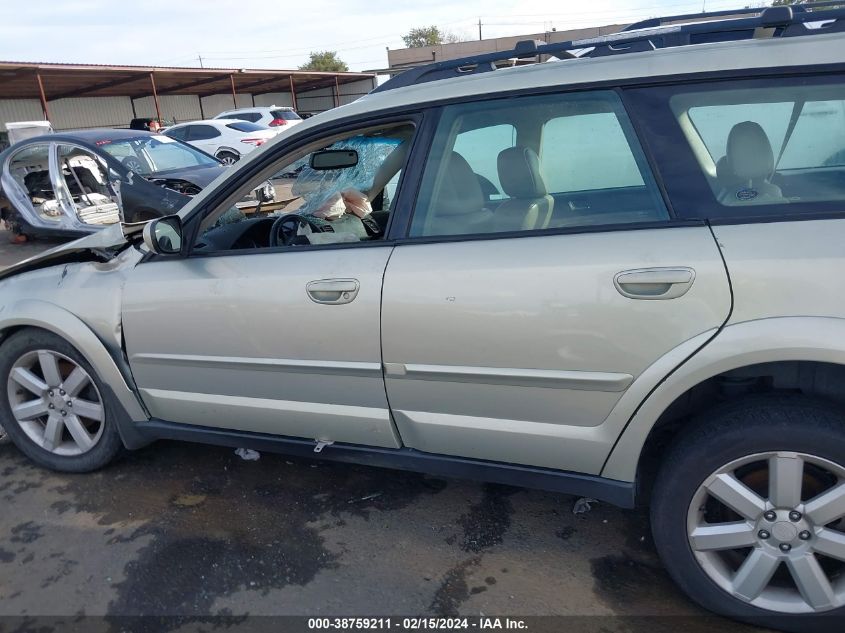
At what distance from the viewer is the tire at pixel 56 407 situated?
310 centimetres

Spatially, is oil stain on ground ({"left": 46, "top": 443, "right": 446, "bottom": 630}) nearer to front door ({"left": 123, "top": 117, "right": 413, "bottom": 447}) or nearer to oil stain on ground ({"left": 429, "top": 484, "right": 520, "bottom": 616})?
oil stain on ground ({"left": 429, "top": 484, "right": 520, "bottom": 616})

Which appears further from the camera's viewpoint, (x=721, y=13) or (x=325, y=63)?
(x=325, y=63)

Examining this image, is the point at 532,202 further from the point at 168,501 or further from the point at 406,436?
the point at 168,501

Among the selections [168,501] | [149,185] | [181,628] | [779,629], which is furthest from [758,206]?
[149,185]

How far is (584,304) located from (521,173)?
72 centimetres

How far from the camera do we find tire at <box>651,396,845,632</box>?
1932 mm

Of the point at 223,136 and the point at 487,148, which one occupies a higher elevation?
the point at 487,148

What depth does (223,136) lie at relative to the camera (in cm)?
1802

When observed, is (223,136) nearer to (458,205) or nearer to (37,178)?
(37,178)

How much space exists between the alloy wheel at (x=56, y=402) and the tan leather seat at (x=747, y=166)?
2876mm

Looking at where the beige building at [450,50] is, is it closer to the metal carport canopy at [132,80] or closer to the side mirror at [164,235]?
the metal carport canopy at [132,80]

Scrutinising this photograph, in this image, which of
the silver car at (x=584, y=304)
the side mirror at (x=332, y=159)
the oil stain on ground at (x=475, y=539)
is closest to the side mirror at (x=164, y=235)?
the silver car at (x=584, y=304)

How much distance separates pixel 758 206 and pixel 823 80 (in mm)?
436

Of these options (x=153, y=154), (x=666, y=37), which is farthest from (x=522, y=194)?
(x=153, y=154)
